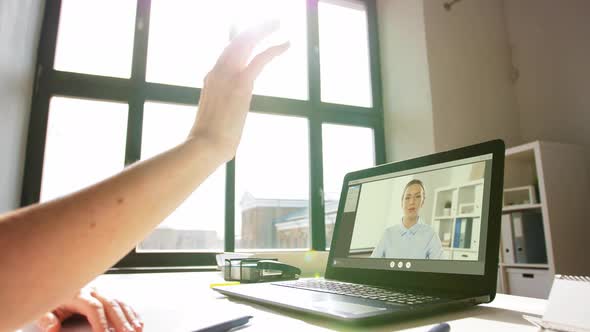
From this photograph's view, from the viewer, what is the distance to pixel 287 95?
2.56 metres

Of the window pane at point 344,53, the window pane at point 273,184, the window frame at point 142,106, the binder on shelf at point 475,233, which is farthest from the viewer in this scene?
the window pane at point 344,53

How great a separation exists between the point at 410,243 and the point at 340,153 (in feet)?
6.22

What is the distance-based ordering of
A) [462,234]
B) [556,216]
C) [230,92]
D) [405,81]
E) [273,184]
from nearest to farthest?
[230,92] → [462,234] → [556,216] → [273,184] → [405,81]

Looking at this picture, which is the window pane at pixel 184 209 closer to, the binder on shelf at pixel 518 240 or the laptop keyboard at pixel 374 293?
the laptop keyboard at pixel 374 293

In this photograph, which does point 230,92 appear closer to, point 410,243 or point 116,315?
point 116,315

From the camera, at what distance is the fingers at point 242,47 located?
506mm

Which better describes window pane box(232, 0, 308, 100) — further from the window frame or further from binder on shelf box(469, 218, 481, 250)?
binder on shelf box(469, 218, 481, 250)

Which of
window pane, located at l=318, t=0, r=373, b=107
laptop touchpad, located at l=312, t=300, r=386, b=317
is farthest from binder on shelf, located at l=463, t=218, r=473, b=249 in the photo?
window pane, located at l=318, t=0, r=373, b=107

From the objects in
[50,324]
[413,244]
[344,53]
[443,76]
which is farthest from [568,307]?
[344,53]

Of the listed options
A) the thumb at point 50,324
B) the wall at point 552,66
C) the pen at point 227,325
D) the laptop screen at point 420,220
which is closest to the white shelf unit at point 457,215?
the laptop screen at point 420,220

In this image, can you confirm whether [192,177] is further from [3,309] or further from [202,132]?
[3,309]

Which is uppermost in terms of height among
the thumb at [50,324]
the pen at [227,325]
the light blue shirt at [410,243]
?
the light blue shirt at [410,243]

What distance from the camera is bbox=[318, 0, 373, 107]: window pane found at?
9.09ft

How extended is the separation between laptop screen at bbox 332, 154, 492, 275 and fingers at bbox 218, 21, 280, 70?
1.51 feet
